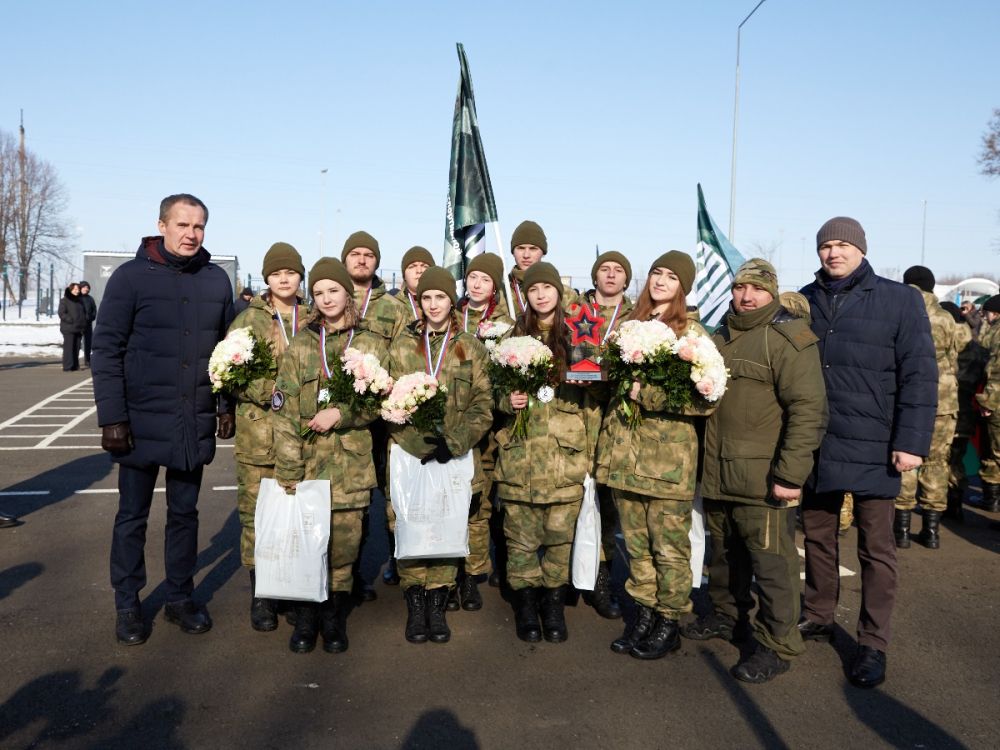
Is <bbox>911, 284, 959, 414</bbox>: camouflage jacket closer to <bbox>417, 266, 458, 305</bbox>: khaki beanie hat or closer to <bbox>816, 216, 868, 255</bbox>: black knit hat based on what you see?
<bbox>816, 216, 868, 255</bbox>: black knit hat

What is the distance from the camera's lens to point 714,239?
844cm

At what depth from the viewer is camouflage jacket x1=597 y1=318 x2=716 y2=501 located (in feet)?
15.2

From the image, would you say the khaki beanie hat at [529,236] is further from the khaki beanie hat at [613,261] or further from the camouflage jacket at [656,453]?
the camouflage jacket at [656,453]

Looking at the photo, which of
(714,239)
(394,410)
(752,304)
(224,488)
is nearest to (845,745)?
(752,304)

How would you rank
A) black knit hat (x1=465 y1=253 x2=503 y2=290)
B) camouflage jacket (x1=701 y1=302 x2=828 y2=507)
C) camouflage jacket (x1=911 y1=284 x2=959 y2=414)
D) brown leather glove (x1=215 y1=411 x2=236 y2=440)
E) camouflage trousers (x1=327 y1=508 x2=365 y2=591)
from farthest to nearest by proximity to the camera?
1. camouflage jacket (x1=911 y1=284 x2=959 y2=414)
2. black knit hat (x1=465 y1=253 x2=503 y2=290)
3. brown leather glove (x1=215 y1=411 x2=236 y2=440)
4. camouflage trousers (x1=327 y1=508 x2=365 y2=591)
5. camouflage jacket (x1=701 y1=302 x2=828 y2=507)

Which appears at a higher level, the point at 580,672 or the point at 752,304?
the point at 752,304

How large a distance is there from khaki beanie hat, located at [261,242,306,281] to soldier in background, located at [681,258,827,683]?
2814 millimetres

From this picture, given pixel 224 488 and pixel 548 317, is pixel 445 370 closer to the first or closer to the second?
pixel 548 317

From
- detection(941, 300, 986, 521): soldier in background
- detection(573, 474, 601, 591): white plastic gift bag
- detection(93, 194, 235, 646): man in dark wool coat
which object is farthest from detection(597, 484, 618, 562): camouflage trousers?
detection(941, 300, 986, 521): soldier in background

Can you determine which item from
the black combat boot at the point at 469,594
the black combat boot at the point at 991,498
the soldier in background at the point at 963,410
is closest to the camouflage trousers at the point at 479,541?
the black combat boot at the point at 469,594

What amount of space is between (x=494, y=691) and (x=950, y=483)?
587 cm

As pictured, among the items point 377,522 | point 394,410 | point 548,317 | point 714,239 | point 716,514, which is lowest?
point 377,522

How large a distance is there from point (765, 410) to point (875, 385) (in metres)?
0.63

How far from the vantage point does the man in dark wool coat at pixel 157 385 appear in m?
4.68
